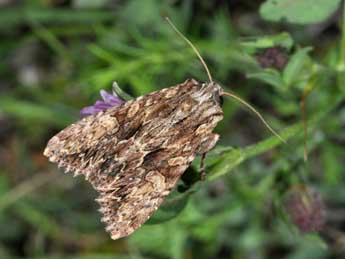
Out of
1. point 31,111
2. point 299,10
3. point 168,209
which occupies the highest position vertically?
point 299,10

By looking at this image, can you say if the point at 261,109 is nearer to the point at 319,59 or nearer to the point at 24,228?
the point at 319,59

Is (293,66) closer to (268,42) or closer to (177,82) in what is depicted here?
(268,42)

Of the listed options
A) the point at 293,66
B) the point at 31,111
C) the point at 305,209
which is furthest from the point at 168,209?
the point at 31,111

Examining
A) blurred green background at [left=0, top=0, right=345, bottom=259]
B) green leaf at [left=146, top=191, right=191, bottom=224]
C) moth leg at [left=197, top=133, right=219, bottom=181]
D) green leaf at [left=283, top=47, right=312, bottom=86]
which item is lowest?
blurred green background at [left=0, top=0, right=345, bottom=259]

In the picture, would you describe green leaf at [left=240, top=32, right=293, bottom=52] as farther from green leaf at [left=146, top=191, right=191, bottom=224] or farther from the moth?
green leaf at [left=146, top=191, right=191, bottom=224]

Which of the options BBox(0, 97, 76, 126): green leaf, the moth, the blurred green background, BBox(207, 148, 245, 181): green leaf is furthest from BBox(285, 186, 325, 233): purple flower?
BBox(0, 97, 76, 126): green leaf

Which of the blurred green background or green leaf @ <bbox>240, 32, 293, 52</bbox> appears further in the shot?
the blurred green background

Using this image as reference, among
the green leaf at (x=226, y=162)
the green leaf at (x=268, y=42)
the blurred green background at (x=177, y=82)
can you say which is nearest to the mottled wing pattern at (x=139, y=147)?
the green leaf at (x=226, y=162)
